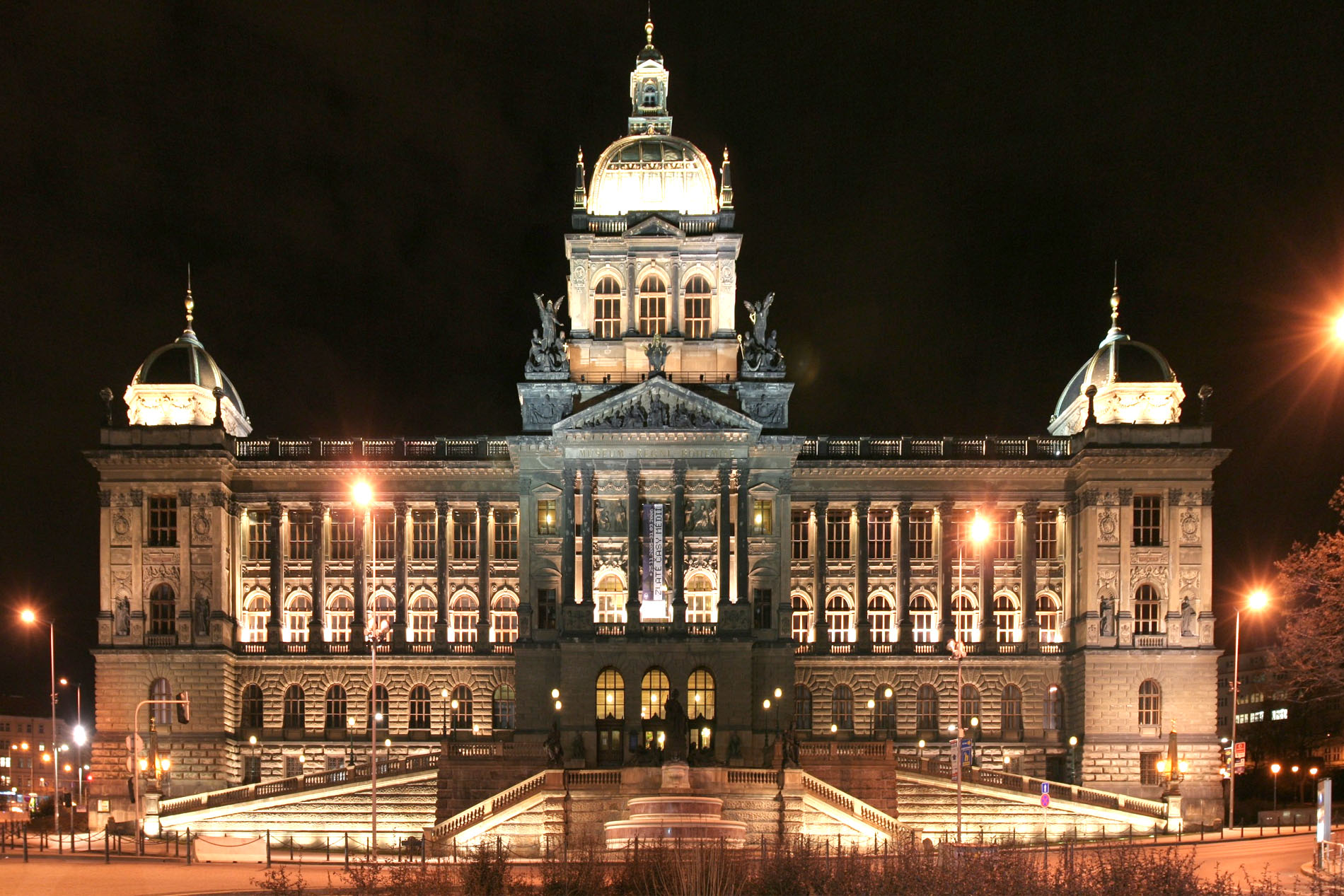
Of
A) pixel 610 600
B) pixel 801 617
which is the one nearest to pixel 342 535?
pixel 610 600

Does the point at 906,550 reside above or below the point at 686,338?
below

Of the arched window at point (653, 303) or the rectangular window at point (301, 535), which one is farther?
the arched window at point (653, 303)

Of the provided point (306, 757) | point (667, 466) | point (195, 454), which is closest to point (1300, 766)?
point (667, 466)

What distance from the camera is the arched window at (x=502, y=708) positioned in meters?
106

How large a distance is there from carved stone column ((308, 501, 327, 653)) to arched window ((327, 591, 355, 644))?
0.32 m

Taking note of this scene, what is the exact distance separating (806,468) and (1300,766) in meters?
33.9

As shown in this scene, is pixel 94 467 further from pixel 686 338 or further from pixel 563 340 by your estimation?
pixel 686 338

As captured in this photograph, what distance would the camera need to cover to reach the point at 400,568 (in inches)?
4242

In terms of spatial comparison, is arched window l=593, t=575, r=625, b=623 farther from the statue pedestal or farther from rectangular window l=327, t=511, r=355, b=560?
the statue pedestal

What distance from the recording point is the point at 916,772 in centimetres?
9162

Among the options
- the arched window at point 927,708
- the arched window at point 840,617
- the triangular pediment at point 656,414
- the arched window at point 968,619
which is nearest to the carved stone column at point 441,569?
the triangular pediment at point 656,414

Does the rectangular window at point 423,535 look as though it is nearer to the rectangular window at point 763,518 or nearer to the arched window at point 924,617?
the rectangular window at point 763,518

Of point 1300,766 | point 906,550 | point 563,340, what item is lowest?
point 1300,766

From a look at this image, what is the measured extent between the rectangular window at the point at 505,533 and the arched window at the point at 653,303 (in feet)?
43.1
